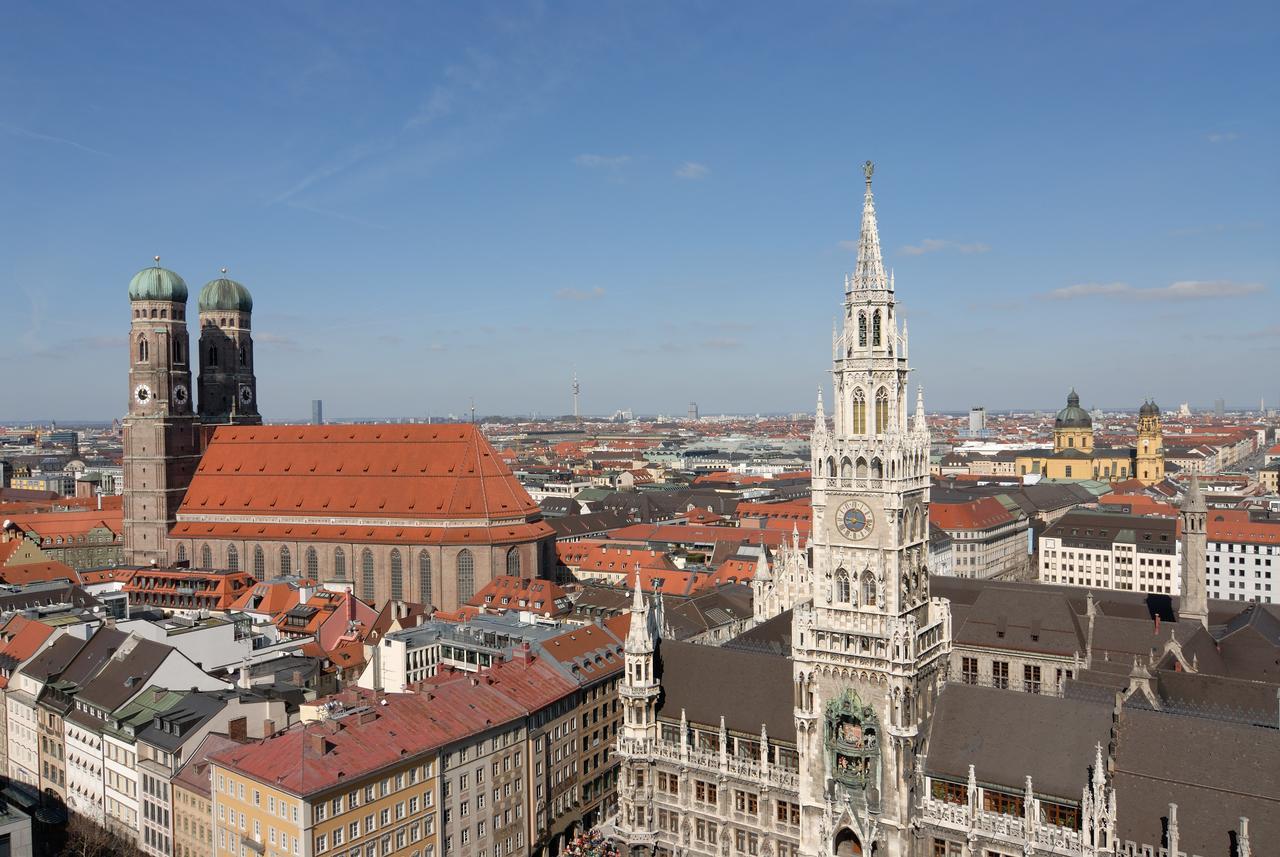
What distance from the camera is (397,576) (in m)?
126

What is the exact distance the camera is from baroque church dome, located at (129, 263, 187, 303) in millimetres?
138875

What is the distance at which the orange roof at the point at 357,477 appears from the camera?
4963 inches

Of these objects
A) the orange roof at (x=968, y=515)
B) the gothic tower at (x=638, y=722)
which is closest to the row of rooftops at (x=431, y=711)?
the gothic tower at (x=638, y=722)

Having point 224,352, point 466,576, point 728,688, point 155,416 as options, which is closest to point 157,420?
point 155,416

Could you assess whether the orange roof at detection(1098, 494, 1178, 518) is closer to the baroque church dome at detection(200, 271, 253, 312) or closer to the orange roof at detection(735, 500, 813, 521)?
the orange roof at detection(735, 500, 813, 521)

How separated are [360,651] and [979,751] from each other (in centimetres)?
6069

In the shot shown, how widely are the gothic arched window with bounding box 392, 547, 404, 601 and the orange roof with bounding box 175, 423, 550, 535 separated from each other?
3.64 metres

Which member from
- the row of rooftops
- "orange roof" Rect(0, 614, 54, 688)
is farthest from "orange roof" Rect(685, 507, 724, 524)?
"orange roof" Rect(0, 614, 54, 688)

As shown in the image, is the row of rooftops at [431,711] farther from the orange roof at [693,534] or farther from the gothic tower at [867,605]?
the orange roof at [693,534]

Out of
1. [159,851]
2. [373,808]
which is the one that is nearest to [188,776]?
[159,851]

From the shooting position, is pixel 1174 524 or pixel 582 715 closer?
pixel 582 715

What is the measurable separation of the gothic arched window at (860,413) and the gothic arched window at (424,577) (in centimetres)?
8082

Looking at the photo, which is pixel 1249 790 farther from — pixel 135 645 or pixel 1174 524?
pixel 1174 524

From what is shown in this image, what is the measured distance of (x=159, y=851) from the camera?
66688 mm
